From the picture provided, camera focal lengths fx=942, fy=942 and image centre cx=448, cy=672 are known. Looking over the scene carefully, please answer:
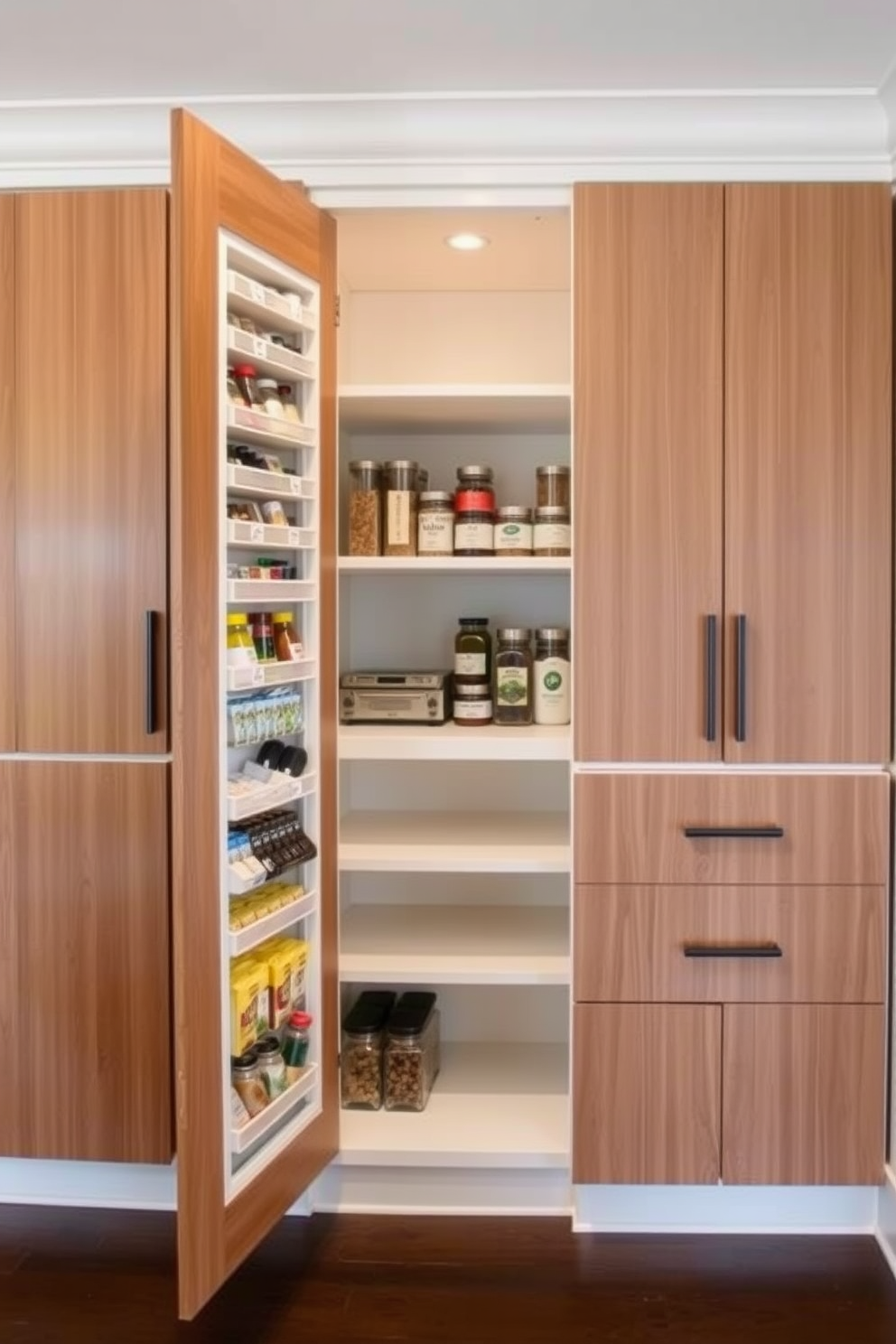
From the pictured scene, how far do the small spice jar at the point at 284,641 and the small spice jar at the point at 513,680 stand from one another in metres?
0.57

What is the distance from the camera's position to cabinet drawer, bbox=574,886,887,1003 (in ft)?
6.42

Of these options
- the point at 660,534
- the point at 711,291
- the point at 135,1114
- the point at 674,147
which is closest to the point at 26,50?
the point at 674,147

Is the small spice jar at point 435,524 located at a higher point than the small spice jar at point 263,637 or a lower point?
higher

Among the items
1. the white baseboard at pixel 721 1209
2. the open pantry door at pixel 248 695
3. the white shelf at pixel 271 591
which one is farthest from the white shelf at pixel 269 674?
the white baseboard at pixel 721 1209

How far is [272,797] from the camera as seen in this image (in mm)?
1826

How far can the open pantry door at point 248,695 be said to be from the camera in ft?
5.19

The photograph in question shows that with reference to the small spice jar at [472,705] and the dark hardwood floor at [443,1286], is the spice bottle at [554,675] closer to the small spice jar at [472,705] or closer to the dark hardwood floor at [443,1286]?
the small spice jar at [472,705]

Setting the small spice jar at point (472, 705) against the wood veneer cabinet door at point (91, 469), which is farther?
the small spice jar at point (472, 705)

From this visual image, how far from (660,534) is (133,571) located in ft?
3.59

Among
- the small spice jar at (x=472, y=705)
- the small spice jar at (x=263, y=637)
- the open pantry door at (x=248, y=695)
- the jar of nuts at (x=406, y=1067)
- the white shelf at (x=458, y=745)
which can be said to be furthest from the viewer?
the small spice jar at (x=472, y=705)

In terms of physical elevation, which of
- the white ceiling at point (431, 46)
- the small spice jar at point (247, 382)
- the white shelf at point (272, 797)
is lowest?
the white shelf at point (272, 797)

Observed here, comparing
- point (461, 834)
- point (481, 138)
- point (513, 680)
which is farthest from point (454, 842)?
point (481, 138)

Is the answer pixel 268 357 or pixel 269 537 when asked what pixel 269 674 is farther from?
pixel 268 357

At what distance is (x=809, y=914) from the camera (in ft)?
6.42
